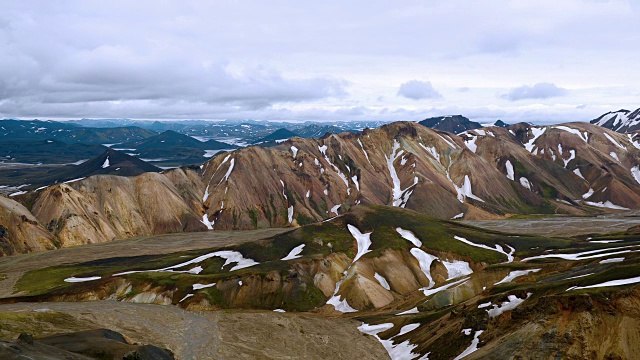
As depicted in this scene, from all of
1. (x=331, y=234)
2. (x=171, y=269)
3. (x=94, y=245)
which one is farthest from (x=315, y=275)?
(x=94, y=245)

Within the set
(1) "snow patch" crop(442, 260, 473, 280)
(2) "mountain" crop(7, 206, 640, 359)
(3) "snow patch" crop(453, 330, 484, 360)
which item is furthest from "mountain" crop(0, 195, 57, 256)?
(3) "snow patch" crop(453, 330, 484, 360)

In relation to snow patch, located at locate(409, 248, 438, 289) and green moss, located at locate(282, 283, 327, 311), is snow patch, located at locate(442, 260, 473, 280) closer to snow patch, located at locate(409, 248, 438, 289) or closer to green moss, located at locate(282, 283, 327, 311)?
snow patch, located at locate(409, 248, 438, 289)

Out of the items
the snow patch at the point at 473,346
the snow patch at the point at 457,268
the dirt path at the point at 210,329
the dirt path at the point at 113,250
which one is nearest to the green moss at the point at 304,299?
the dirt path at the point at 210,329

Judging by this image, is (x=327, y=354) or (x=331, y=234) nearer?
(x=327, y=354)

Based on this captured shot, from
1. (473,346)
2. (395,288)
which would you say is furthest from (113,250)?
(473,346)

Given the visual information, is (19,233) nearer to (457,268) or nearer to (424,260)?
(424,260)

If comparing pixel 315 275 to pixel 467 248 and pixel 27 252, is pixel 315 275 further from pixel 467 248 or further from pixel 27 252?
pixel 27 252
